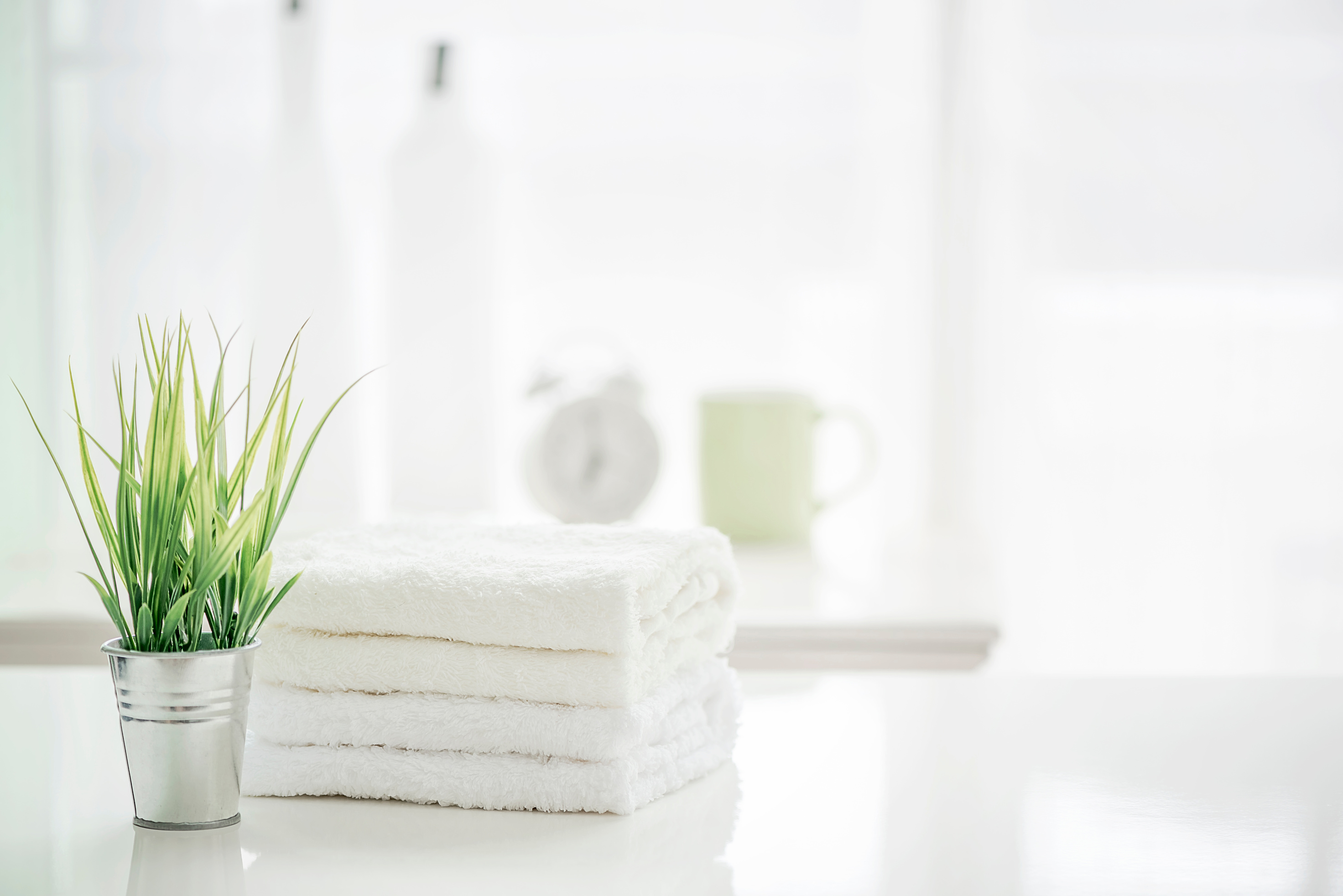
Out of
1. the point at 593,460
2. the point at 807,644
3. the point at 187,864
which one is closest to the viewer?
the point at 187,864

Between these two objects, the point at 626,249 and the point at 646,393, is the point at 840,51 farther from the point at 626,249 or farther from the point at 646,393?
the point at 646,393

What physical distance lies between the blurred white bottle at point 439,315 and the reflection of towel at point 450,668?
2.83 feet

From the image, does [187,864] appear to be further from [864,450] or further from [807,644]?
[864,450]

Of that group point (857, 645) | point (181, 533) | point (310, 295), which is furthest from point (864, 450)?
point (181, 533)

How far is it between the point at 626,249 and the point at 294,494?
0.51 meters

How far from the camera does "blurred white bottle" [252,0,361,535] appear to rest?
135 centimetres

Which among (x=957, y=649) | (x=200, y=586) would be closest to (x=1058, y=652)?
(x=957, y=649)

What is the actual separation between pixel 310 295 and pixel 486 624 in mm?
944

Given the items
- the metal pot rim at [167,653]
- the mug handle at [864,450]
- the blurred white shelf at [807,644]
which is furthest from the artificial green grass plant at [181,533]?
the mug handle at [864,450]

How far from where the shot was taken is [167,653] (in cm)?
49

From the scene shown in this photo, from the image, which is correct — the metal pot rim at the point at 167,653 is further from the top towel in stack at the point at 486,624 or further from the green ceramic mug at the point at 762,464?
the green ceramic mug at the point at 762,464

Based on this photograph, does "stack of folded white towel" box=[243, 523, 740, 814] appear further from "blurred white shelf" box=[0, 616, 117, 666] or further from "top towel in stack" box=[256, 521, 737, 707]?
"blurred white shelf" box=[0, 616, 117, 666]

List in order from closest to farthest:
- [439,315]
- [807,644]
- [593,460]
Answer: [807,644] < [593,460] < [439,315]

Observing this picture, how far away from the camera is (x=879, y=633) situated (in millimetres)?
963
